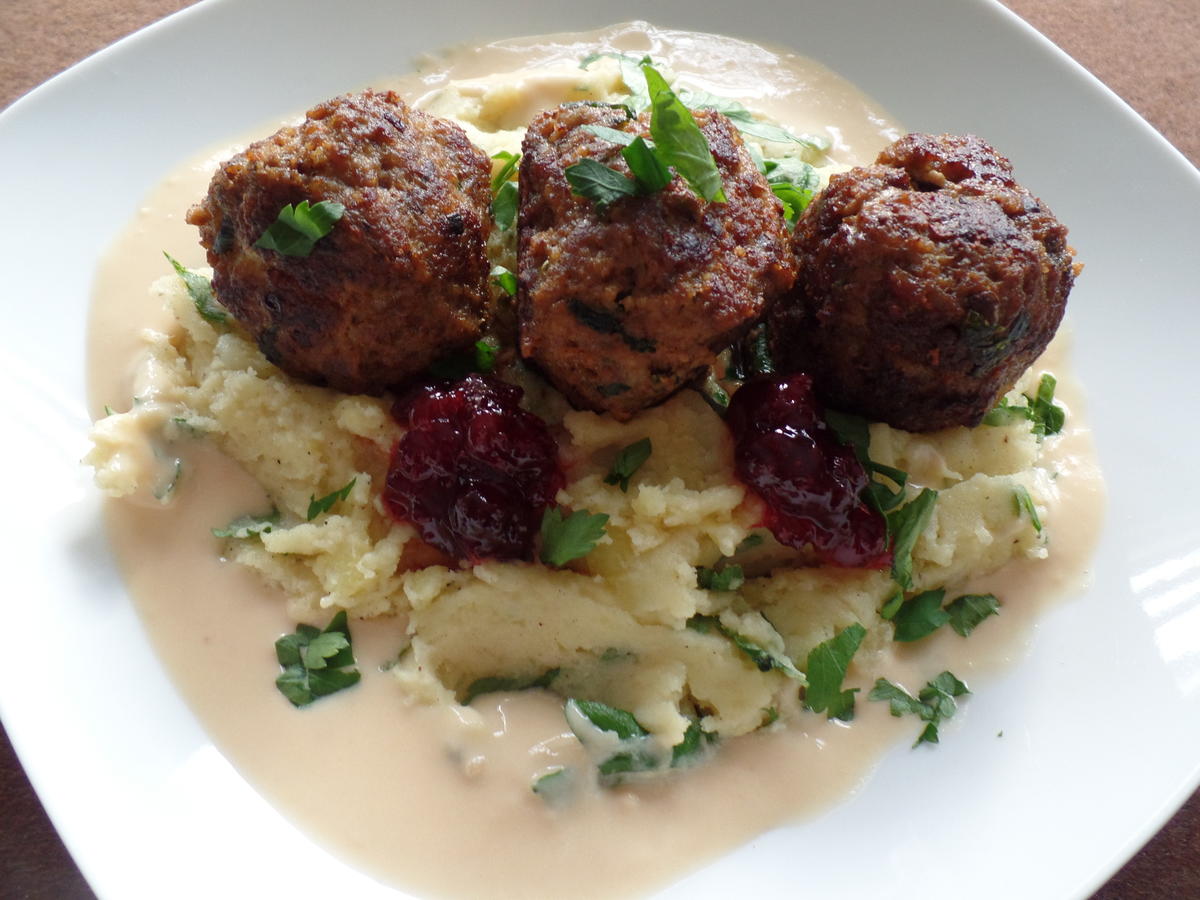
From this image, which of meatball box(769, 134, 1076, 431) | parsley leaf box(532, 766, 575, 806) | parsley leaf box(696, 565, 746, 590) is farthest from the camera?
parsley leaf box(696, 565, 746, 590)

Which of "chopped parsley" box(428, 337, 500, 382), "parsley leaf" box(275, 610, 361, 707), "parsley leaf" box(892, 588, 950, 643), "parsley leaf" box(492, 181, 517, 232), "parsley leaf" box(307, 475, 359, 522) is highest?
"parsley leaf" box(492, 181, 517, 232)

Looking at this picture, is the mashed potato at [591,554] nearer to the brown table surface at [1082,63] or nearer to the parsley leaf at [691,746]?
the parsley leaf at [691,746]

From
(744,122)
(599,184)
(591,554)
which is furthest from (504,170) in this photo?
(591,554)

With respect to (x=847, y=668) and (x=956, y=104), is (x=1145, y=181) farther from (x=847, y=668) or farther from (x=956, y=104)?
(x=847, y=668)

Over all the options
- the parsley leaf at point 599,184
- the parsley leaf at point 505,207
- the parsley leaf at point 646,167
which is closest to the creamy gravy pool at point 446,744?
the parsley leaf at point 505,207

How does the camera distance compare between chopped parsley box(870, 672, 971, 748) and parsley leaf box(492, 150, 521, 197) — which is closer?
chopped parsley box(870, 672, 971, 748)

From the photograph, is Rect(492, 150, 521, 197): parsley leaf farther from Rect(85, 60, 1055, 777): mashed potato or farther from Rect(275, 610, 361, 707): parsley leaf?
Rect(275, 610, 361, 707): parsley leaf

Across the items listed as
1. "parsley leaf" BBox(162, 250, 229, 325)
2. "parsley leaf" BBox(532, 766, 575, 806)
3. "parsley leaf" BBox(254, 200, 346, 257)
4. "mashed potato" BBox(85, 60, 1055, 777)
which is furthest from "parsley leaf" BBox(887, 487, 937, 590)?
"parsley leaf" BBox(162, 250, 229, 325)

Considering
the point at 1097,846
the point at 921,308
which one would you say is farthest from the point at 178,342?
the point at 1097,846
